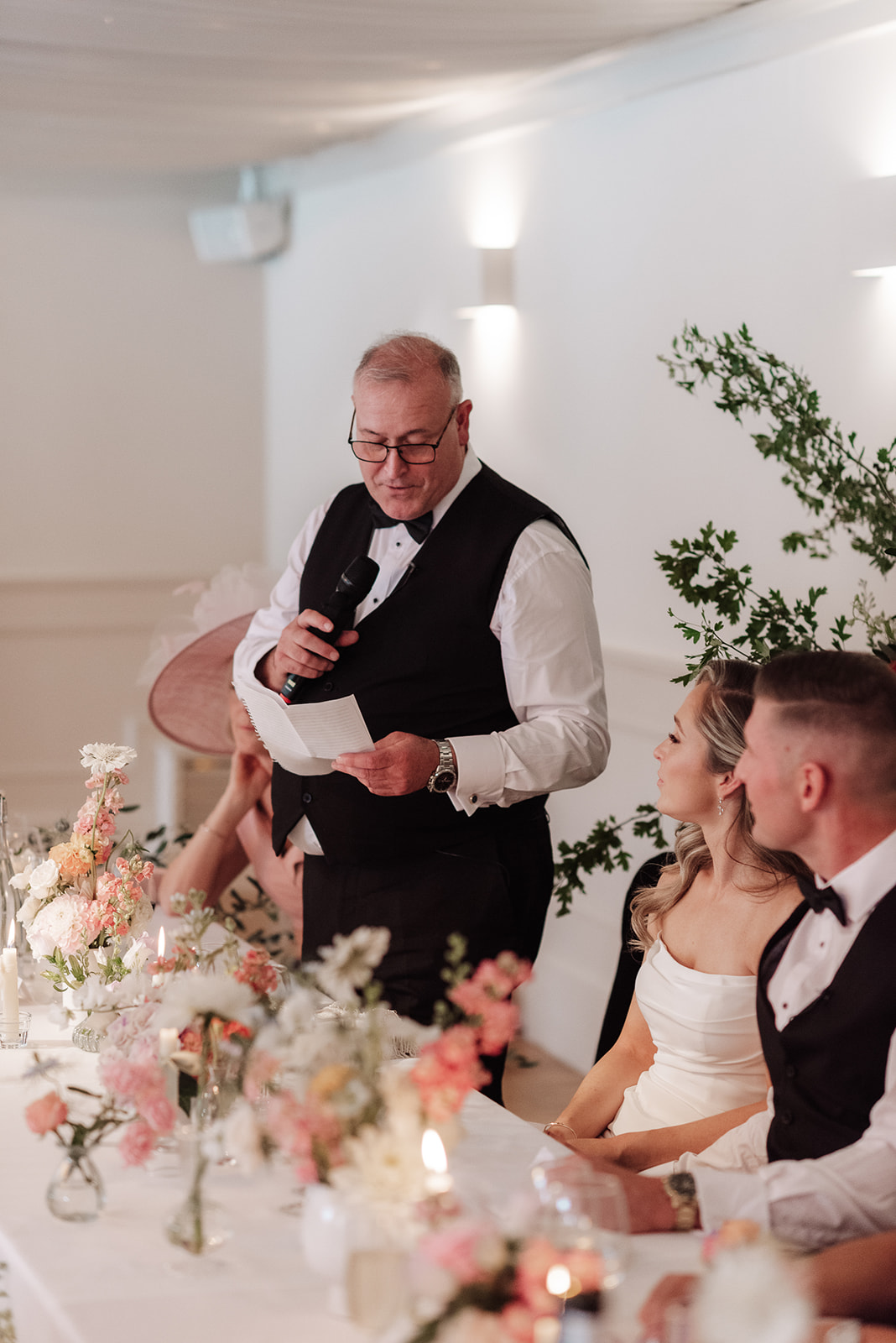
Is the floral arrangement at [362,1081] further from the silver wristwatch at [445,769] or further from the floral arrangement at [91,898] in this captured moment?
the silver wristwatch at [445,769]

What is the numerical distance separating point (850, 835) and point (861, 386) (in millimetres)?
1710

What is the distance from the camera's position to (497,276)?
4453 mm

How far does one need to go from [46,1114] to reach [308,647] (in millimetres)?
1150

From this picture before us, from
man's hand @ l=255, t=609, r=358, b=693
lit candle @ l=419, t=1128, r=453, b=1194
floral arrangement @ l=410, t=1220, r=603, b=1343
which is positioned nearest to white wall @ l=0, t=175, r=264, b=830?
Answer: man's hand @ l=255, t=609, r=358, b=693

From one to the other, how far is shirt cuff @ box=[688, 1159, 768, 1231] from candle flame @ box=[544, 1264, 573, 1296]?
0.53 m

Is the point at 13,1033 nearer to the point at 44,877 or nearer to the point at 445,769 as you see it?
the point at 44,877

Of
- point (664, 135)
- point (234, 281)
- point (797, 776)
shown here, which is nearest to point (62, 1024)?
point (797, 776)

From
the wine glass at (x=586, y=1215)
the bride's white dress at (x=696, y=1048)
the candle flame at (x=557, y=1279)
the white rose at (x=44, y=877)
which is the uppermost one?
the candle flame at (x=557, y=1279)

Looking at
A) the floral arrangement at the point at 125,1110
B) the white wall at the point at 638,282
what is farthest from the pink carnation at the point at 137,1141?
the white wall at the point at 638,282

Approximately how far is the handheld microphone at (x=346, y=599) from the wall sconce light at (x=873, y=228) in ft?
4.41

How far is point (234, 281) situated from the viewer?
240 inches

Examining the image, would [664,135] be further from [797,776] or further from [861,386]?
[797,776]

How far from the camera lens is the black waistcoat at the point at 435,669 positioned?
8.48 ft

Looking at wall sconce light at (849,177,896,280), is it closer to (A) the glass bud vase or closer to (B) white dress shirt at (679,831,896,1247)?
(B) white dress shirt at (679,831,896,1247)
